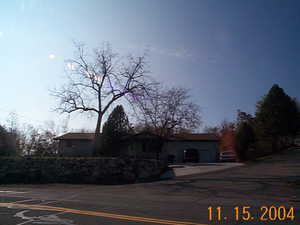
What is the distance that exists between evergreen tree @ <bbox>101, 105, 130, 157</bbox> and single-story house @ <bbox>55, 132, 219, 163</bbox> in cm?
639

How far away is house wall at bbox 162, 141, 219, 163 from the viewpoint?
3752 cm

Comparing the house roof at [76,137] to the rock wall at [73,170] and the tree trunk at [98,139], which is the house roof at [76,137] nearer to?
the tree trunk at [98,139]

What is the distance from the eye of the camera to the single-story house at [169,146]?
116 ft

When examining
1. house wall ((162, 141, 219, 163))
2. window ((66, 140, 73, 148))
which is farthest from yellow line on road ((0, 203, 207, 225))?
window ((66, 140, 73, 148))

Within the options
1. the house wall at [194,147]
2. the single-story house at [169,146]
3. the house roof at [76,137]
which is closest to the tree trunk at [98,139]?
the single-story house at [169,146]

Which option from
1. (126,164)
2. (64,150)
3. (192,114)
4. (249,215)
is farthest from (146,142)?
(249,215)

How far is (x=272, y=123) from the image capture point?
33.2m

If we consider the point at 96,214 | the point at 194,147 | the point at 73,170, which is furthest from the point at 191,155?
the point at 96,214

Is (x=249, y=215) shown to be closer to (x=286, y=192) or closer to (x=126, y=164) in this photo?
(x=286, y=192)

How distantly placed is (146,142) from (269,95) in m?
18.3

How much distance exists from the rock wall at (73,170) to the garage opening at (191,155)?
54.6 ft
